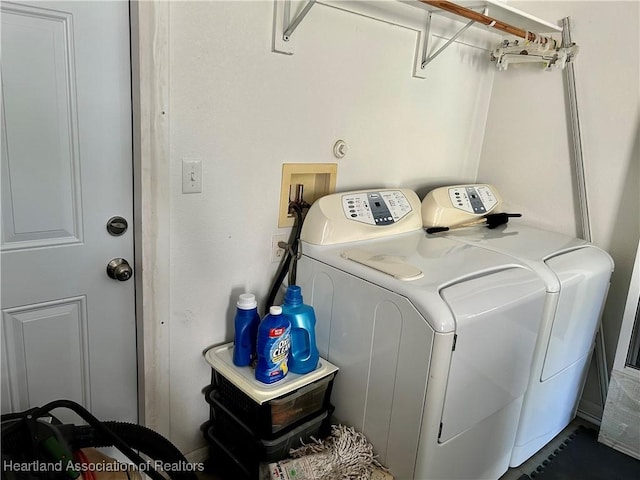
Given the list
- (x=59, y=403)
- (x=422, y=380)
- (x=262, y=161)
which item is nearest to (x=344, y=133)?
(x=262, y=161)

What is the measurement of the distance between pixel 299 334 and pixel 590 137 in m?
1.67

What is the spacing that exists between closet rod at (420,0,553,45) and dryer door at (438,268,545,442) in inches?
38.1

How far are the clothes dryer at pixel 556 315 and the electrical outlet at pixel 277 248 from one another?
0.69m

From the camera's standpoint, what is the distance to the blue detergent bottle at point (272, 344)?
1504 mm

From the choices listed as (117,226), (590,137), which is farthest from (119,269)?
(590,137)

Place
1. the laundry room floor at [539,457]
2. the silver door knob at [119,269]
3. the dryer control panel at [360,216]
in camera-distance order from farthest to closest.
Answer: the laundry room floor at [539,457] < the dryer control panel at [360,216] < the silver door knob at [119,269]

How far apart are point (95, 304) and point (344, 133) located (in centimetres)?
113

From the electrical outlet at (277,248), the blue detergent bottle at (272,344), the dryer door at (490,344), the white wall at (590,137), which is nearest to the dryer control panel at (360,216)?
the electrical outlet at (277,248)

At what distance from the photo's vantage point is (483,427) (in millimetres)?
1644

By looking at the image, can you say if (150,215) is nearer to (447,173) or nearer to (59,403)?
(59,403)

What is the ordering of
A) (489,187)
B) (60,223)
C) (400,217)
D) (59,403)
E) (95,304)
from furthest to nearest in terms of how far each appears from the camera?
1. (489,187)
2. (400,217)
3. (95,304)
4. (60,223)
5. (59,403)

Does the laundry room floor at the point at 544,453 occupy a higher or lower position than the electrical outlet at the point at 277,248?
lower

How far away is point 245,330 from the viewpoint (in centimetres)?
162

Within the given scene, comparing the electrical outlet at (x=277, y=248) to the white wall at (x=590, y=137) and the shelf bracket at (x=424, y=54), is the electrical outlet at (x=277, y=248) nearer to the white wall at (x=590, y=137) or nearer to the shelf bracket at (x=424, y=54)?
the shelf bracket at (x=424, y=54)
